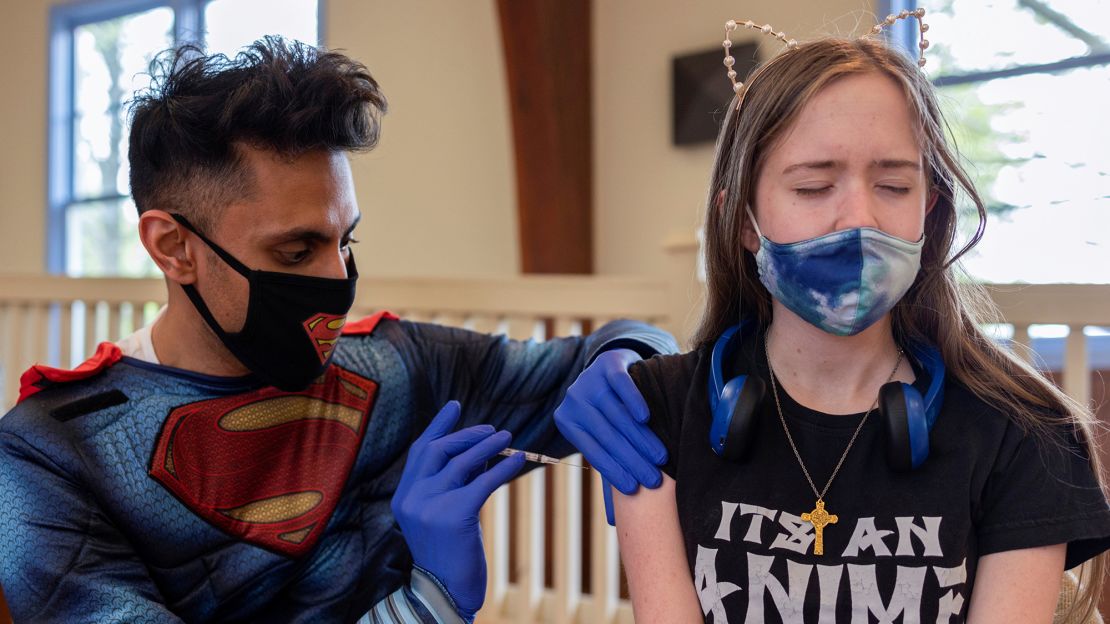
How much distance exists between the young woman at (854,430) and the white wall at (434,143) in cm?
278

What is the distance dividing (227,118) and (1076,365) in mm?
1720

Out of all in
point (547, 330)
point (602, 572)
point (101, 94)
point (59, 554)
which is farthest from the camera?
point (101, 94)

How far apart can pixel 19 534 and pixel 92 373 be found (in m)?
0.27

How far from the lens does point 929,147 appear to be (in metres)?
1.13

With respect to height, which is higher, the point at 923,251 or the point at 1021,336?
the point at 923,251

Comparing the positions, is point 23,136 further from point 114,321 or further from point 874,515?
point 874,515

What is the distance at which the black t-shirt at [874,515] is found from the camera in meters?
1.05

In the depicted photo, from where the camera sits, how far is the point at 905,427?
1048 mm

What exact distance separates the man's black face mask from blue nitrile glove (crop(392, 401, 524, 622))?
0.83ft

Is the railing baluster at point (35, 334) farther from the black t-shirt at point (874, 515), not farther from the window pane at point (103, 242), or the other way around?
the black t-shirt at point (874, 515)

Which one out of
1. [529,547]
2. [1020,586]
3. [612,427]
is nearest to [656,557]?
[612,427]

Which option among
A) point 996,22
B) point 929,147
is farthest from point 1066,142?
point 929,147

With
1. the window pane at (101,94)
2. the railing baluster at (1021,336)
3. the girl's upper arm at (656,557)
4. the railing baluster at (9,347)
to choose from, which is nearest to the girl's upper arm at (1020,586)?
the girl's upper arm at (656,557)

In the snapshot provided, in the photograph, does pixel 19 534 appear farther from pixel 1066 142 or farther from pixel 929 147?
pixel 1066 142
